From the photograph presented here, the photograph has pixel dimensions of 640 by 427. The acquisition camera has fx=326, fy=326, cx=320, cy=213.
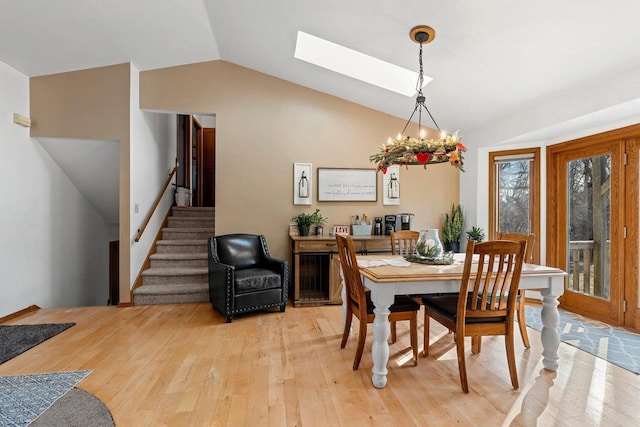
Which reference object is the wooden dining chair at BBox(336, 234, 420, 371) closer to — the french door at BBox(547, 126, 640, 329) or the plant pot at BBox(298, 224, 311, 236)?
the plant pot at BBox(298, 224, 311, 236)

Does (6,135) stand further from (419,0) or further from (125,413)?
(419,0)

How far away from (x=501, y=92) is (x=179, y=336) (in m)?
4.26

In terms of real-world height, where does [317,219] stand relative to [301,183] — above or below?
below

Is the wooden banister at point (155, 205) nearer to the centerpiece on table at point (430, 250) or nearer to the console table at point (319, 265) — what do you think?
the console table at point (319, 265)

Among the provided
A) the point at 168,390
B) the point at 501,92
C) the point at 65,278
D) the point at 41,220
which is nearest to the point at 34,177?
the point at 41,220

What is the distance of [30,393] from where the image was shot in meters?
2.15

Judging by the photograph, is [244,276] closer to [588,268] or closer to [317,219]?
[317,219]

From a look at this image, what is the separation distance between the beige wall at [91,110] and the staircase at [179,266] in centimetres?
34

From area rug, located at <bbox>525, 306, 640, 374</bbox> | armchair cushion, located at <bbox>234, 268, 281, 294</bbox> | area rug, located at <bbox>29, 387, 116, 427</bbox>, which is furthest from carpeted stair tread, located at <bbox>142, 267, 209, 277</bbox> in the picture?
area rug, located at <bbox>525, 306, 640, 374</bbox>

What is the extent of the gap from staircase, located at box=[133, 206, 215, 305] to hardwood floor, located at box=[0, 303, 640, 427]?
846 millimetres

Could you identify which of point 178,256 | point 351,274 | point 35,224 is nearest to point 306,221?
point 178,256

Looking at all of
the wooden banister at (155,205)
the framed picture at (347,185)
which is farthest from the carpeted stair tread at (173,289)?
the framed picture at (347,185)

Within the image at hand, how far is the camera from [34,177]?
4.04 meters

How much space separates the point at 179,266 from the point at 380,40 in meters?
4.01
